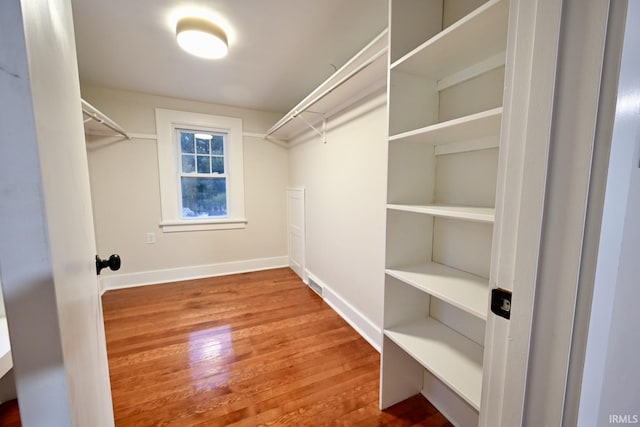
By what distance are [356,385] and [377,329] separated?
47 centimetres

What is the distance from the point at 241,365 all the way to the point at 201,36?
232 cm

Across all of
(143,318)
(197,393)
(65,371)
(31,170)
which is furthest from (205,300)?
(31,170)

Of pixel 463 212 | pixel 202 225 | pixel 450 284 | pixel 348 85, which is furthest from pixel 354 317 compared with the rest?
Result: pixel 202 225

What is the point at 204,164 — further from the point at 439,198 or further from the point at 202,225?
the point at 439,198

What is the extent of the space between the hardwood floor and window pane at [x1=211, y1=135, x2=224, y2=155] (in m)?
1.96

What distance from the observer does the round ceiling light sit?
168 centimetres

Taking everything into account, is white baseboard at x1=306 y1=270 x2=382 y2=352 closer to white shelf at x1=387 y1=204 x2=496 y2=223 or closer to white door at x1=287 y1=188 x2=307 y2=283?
white door at x1=287 y1=188 x2=307 y2=283

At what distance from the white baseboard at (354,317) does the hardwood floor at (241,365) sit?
6 cm

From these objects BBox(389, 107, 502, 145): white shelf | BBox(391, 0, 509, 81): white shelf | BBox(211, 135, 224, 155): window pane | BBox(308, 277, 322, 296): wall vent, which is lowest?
BBox(308, 277, 322, 296): wall vent

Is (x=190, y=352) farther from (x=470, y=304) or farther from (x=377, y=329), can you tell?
(x=470, y=304)

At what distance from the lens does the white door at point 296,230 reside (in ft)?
11.1

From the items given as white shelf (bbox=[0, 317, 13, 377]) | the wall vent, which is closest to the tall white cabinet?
white shelf (bbox=[0, 317, 13, 377])

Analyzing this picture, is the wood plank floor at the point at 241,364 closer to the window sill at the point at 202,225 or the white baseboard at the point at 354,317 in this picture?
the white baseboard at the point at 354,317

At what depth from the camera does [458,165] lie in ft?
4.15
